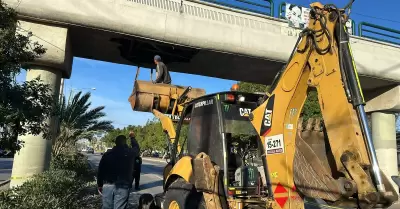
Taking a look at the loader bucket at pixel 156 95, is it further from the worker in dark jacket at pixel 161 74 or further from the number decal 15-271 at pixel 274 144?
the number decal 15-271 at pixel 274 144

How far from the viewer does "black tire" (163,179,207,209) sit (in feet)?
17.3

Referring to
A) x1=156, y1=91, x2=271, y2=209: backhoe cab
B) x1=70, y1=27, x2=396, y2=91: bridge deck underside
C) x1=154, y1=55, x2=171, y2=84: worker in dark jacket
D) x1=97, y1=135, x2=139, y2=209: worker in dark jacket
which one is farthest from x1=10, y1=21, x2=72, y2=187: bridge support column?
x1=156, y1=91, x2=271, y2=209: backhoe cab

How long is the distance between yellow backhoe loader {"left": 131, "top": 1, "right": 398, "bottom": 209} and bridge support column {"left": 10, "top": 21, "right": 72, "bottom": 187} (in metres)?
4.53

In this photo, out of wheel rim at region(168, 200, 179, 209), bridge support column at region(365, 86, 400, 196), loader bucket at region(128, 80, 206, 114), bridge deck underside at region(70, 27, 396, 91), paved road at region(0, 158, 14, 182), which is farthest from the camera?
paved road at region(0, 158, 14, 182)

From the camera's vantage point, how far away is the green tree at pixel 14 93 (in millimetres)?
3803

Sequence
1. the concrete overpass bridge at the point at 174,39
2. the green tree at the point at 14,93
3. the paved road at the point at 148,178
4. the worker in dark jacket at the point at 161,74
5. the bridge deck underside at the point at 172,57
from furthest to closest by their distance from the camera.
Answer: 1. the paved road at the point at 148,178
2. the bridge deck underside at the point at 172,57
3. the concrete overpass bridge at the point at 174,39
4. the worker in dark jacket at the point at 161,74
5. the green tree at the point at 14,93

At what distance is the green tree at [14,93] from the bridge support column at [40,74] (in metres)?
4.55

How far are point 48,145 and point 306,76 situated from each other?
7.06m

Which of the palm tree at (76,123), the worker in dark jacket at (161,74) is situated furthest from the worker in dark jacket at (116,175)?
the palm tree at (76,123)

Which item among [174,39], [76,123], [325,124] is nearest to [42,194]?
[325,124]

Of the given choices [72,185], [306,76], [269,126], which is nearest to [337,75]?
[306,76]

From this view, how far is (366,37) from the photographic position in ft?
43.4

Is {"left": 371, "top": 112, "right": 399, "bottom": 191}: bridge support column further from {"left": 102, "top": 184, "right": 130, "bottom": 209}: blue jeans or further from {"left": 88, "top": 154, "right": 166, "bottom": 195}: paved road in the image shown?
{"left": 102, "top": 184, "right": 130, "bottom": 209}: blue jeans

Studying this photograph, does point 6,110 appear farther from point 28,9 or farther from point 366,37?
point 366,37
